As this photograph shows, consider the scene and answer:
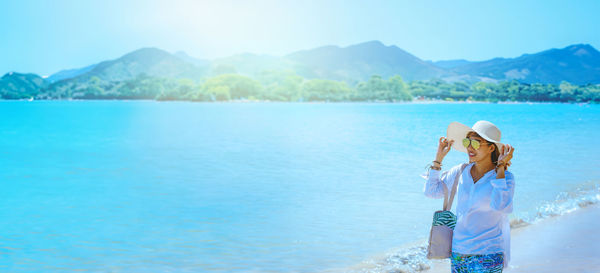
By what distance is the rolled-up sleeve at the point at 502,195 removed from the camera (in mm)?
2074

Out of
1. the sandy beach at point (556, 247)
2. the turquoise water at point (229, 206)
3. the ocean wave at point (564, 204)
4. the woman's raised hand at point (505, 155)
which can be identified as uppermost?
the woman's raised hand at point (505, 155)

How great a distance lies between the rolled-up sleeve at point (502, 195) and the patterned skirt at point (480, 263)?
230 millimetres

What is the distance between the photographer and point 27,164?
53.5 feet

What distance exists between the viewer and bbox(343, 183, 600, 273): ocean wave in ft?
15.1

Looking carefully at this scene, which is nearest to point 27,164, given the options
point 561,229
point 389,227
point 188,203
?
point 188,203

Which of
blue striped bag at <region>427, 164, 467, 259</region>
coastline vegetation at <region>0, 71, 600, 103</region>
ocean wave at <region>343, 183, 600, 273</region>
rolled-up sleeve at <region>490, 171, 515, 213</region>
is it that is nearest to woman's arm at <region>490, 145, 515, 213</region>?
rolled-up sleeve at <region>490, 171, 515, 213</region>

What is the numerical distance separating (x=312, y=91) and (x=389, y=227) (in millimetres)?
98548

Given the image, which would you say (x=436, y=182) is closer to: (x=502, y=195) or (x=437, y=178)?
(x=437, y=178)

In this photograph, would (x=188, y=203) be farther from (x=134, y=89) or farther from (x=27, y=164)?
(x=134, y=89)

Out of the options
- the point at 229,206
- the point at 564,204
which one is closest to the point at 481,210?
the point at 564,204

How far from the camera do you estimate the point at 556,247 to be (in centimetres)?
473

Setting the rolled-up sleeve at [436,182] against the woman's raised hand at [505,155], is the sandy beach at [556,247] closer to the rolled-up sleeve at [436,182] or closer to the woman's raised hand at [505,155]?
the rolled-up sleeve at [436,182]

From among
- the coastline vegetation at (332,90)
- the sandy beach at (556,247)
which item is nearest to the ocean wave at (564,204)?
the sandy beach at (556,247)

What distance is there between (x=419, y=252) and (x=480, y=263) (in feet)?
9.64
